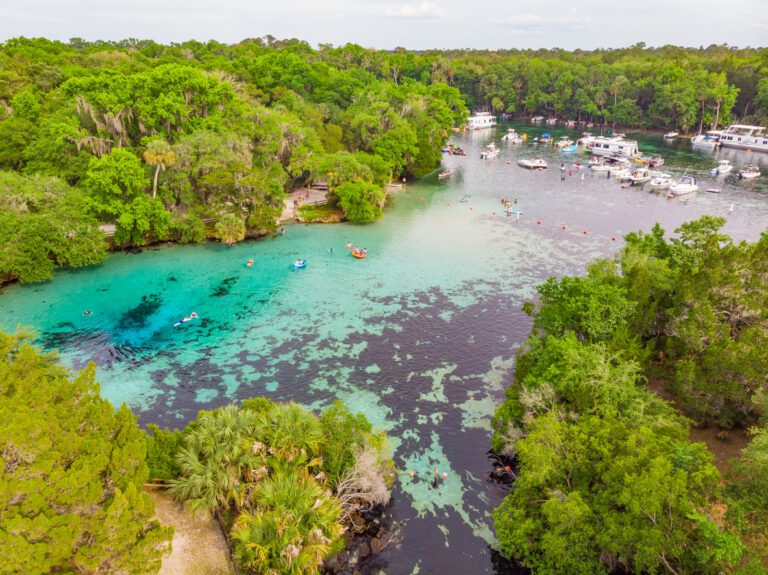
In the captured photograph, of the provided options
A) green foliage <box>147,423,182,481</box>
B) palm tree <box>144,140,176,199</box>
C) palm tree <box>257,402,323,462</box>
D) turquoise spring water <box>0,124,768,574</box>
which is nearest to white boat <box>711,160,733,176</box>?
turquoise spring water <box>0,124,768,574</box>

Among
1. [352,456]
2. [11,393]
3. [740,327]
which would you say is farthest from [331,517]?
[740,327]

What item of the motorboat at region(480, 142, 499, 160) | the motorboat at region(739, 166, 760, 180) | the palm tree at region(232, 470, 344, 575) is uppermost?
the motorboat at region(480, 142, 499, 160)

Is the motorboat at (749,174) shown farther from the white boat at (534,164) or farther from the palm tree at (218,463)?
the palm tree at (218,463)

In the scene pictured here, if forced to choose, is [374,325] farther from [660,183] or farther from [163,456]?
[660,183]

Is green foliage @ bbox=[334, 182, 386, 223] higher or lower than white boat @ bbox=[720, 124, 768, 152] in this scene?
lower

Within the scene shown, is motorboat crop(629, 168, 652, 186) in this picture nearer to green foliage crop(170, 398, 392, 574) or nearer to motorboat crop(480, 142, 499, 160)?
motorboat crop(480, 142, 499, 160)

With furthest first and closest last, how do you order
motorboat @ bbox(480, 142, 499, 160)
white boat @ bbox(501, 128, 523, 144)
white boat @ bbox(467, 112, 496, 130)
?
1. white boat @ bbox(467, 112, 496, 130)
2. white boat @ bbox(501, 128, 523, 144)
3. motorboat @ bbox(480, 142, 499, 160)

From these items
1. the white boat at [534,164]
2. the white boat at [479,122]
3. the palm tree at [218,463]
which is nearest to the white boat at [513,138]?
the white boat at [479,122]
